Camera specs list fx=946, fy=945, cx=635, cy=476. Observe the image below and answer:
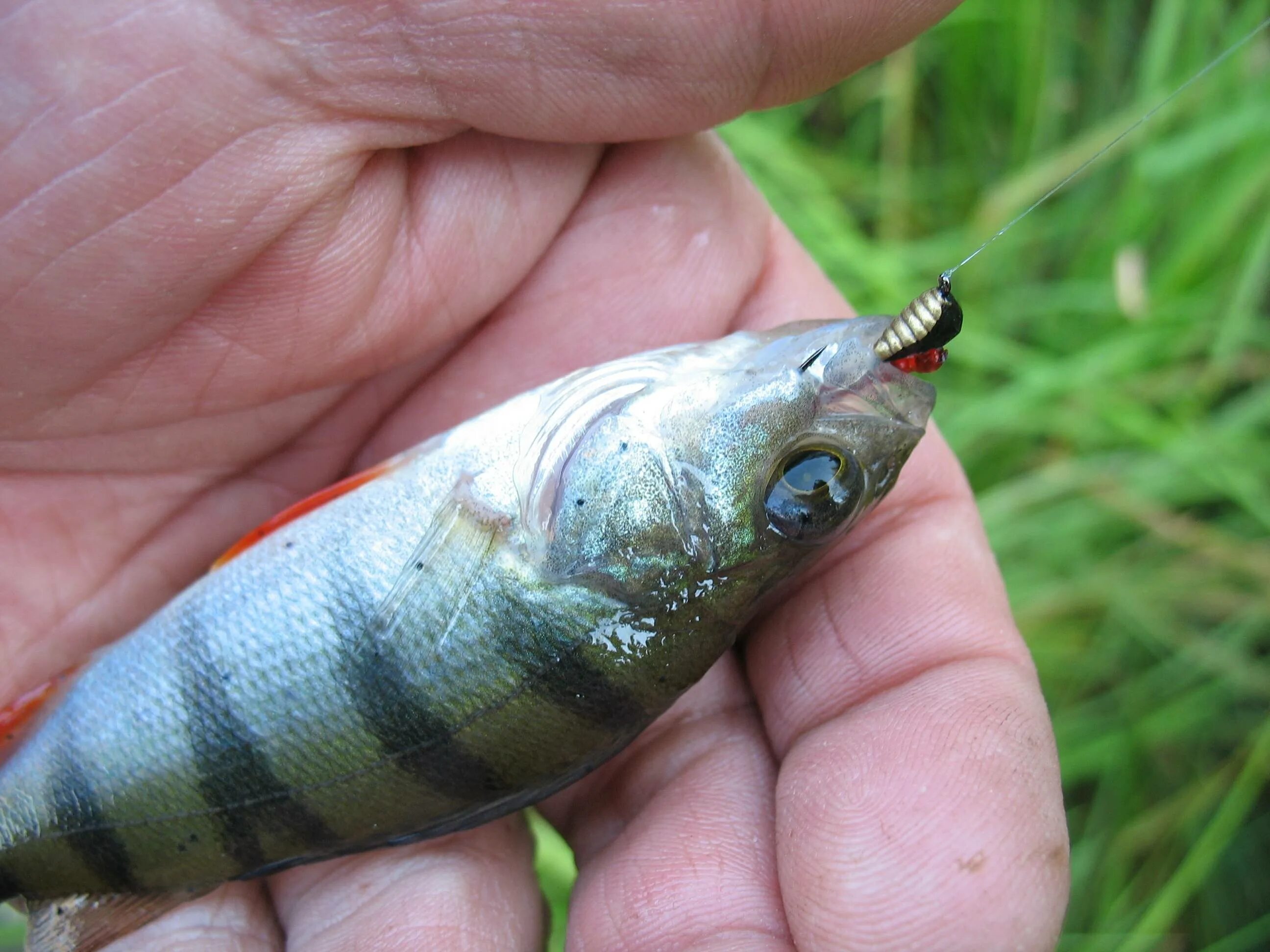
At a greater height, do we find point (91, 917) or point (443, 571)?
point (443, 571)

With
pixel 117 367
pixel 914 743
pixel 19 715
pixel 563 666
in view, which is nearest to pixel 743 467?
pixel 563 666

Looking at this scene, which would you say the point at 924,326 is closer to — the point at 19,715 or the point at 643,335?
the point at 643,335

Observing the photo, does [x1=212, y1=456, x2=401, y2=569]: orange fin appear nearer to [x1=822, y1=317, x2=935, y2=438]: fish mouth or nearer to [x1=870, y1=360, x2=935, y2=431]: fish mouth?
[x1=822, y1=317, x2=935, y2=438]: fish mouth

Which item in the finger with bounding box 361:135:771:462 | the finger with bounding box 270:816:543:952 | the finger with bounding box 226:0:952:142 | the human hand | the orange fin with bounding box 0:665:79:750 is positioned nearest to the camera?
the human hand

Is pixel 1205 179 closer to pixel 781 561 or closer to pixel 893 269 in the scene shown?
pixel 893 269

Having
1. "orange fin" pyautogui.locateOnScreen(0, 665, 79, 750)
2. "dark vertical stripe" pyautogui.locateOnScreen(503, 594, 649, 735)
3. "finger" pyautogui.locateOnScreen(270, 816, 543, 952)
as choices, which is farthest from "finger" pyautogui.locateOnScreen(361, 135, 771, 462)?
"orange fin" pyautogui.locateOnScreen(0, 665, 79, 750)

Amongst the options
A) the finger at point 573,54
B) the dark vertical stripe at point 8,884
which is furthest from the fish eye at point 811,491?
the dark vertical stripe at point 8,884

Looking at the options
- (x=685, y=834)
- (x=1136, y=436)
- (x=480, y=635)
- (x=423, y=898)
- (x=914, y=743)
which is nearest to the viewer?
(x=914, y=743)
